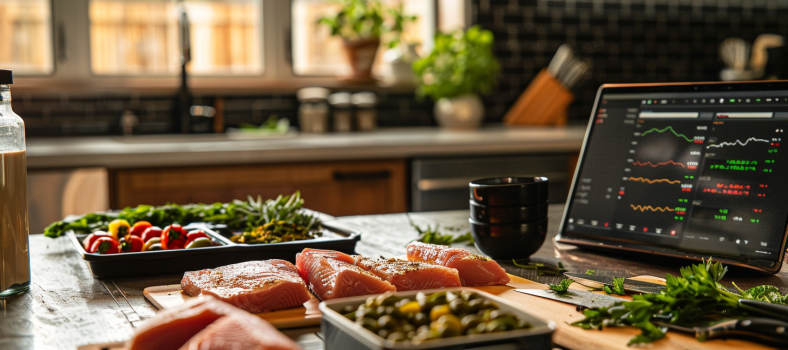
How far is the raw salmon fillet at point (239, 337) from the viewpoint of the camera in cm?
66

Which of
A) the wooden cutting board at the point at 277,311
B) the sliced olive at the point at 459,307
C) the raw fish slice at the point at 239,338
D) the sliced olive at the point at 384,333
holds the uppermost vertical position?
the sliced olive at the point at 459,307

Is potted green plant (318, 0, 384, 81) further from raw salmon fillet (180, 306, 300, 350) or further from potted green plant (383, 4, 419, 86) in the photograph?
raw salmon fillet (180, 306, 300, 350)

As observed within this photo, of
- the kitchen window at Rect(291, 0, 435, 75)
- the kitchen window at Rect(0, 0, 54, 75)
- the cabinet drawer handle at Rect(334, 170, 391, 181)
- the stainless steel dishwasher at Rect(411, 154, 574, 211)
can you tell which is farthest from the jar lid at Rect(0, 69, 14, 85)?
the kitchen window at Rect(291, 0, 435, 75)

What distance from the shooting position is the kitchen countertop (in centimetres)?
282

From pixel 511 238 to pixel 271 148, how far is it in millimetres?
1912

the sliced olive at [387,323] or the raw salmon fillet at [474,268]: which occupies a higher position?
the sliced olive at [387,323]

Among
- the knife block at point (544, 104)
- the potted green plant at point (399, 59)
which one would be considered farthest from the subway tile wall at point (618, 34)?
the potted green plant at point (399, 59)

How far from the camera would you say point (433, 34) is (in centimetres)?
435

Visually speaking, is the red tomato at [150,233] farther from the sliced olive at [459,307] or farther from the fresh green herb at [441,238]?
the sliced olive at [459,307]

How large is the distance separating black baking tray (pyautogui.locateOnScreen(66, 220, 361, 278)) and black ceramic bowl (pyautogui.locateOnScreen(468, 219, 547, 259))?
0.76 ft

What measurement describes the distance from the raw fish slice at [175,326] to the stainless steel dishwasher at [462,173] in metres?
2.48

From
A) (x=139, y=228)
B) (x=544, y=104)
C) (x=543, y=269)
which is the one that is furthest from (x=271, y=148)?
(x=543, y=269)

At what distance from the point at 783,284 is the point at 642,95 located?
45 cm

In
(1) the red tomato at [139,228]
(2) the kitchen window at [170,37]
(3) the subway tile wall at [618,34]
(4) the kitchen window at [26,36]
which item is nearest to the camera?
(1) the red tomato at [139,228]
